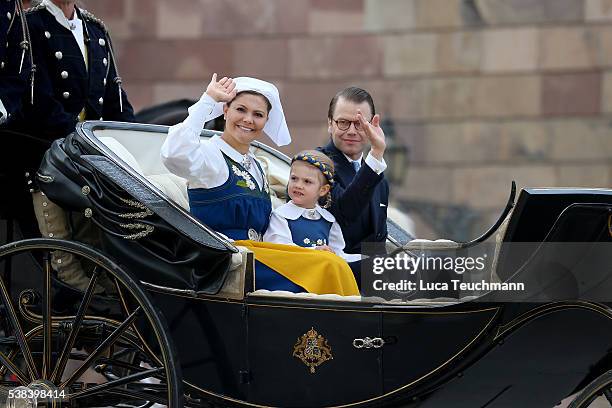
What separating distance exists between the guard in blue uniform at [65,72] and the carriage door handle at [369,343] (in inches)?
58.1

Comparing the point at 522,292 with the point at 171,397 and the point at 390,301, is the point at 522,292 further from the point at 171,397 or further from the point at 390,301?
the point at 171,397

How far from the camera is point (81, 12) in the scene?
4.62m

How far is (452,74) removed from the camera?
11734 mm

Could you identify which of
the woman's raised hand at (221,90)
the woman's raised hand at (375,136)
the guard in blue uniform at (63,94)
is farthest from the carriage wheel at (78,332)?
the woman's raised hand at (375,136)

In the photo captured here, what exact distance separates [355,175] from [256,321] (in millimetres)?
789

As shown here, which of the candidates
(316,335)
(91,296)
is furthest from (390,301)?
(91,296)

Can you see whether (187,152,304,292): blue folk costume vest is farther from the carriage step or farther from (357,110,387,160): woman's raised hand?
the carriage step

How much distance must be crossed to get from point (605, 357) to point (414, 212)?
330 inches

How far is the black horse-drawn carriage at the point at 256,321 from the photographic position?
3.32 meters

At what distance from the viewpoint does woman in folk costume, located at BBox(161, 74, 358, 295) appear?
366cm

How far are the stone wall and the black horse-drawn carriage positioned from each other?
25.7ft
